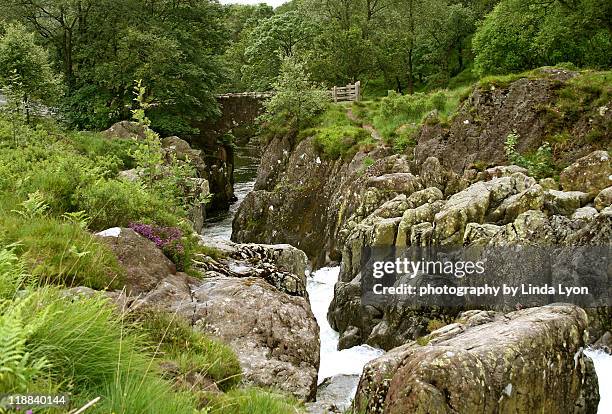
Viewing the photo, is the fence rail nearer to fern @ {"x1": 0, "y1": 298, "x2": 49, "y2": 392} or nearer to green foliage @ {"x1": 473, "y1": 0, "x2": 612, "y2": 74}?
green foliage @ {"x1": 473, "y1": 0, "x2": 612, "y2": 74}

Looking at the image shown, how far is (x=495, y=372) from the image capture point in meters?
7.25

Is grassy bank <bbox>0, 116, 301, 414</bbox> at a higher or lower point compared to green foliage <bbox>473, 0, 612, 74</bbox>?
lower

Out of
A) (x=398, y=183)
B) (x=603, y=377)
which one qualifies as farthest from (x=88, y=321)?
(x=398, y=183)

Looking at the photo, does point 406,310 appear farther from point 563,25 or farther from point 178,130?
point 178,130

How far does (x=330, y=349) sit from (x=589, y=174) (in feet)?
34.1

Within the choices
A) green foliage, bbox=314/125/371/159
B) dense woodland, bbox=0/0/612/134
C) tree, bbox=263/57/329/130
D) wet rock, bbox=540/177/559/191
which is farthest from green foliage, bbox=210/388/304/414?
tree, bbox=263/57/329/130

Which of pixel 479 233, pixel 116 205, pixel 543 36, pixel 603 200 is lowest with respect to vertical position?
pixel 479 233

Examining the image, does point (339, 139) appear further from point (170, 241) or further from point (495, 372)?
point (495, 372)

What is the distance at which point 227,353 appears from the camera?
5.80 meters

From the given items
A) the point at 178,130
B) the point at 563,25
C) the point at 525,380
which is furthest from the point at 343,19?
the point at 525,380

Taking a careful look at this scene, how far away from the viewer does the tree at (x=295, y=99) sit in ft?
101

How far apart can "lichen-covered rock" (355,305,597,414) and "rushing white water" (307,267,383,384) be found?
554 centimetres

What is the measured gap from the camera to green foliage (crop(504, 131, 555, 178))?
20031mm

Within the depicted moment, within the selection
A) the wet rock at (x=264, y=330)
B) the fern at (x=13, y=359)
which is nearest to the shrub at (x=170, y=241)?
the wet rock at (x=264, y=330)
